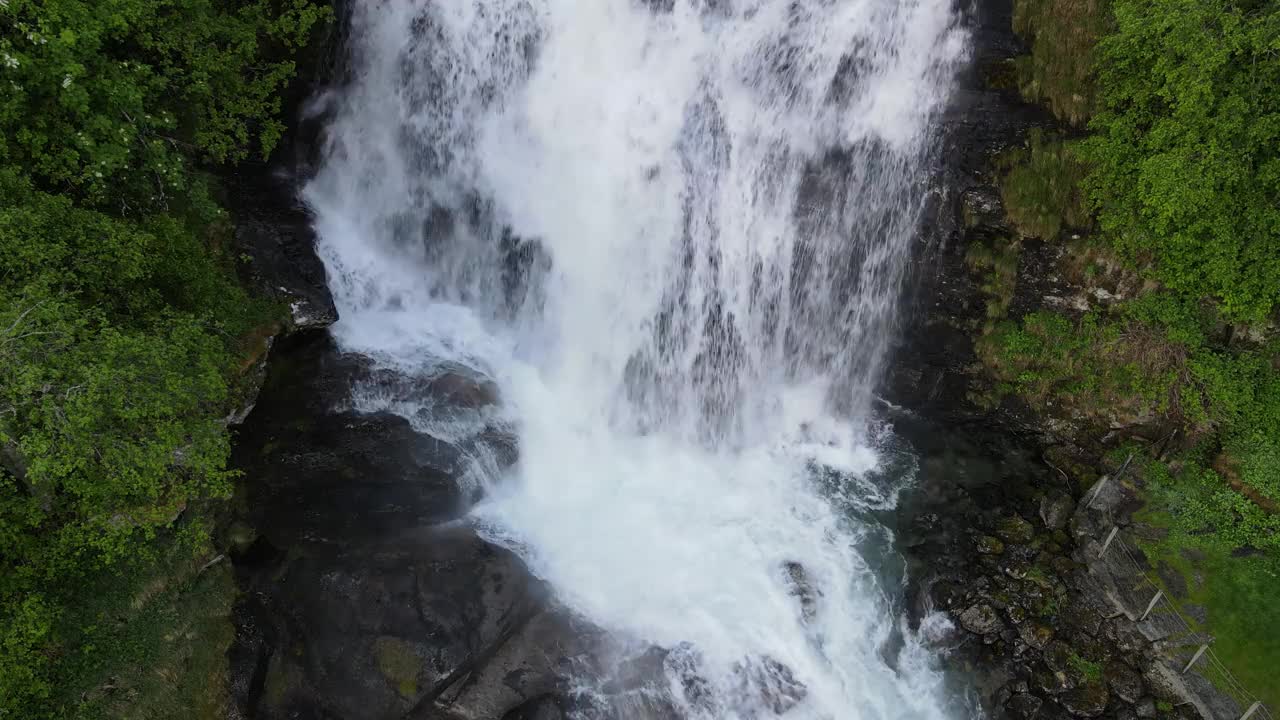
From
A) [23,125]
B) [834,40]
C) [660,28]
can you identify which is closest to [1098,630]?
[834,40]

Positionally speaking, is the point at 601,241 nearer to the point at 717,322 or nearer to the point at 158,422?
the point at 717,322

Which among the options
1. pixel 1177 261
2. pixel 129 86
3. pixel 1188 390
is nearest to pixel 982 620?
pixel 1188 390

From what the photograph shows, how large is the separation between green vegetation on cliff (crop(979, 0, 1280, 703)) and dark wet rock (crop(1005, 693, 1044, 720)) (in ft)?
11.5

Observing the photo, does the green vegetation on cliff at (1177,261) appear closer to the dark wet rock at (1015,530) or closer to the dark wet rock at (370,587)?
the dark wet rock at (1015,530)

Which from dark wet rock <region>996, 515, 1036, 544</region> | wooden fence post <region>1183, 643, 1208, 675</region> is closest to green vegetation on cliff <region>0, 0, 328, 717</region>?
dark wet rock <region>996, 515, 1036, 544</region>

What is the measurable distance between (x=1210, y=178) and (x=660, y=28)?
11.5 meters

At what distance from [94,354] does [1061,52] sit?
1827 cm

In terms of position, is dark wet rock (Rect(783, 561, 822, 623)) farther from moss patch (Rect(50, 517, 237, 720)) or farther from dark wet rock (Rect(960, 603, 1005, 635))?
moss patch (Rect(50, 517, 237, 720))

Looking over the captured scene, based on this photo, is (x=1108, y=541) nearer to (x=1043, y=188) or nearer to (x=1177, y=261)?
(x=1177, y=261)

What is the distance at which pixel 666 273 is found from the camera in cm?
1772

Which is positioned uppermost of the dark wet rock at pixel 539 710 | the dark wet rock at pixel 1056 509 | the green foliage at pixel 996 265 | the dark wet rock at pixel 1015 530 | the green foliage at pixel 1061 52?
the green foliage at pixel 1061 52

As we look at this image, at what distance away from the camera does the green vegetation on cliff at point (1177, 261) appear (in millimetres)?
12883

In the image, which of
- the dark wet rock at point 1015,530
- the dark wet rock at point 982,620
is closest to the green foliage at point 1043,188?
the dark wet rock at point 1015,530

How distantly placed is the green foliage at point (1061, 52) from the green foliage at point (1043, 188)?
74 cm
